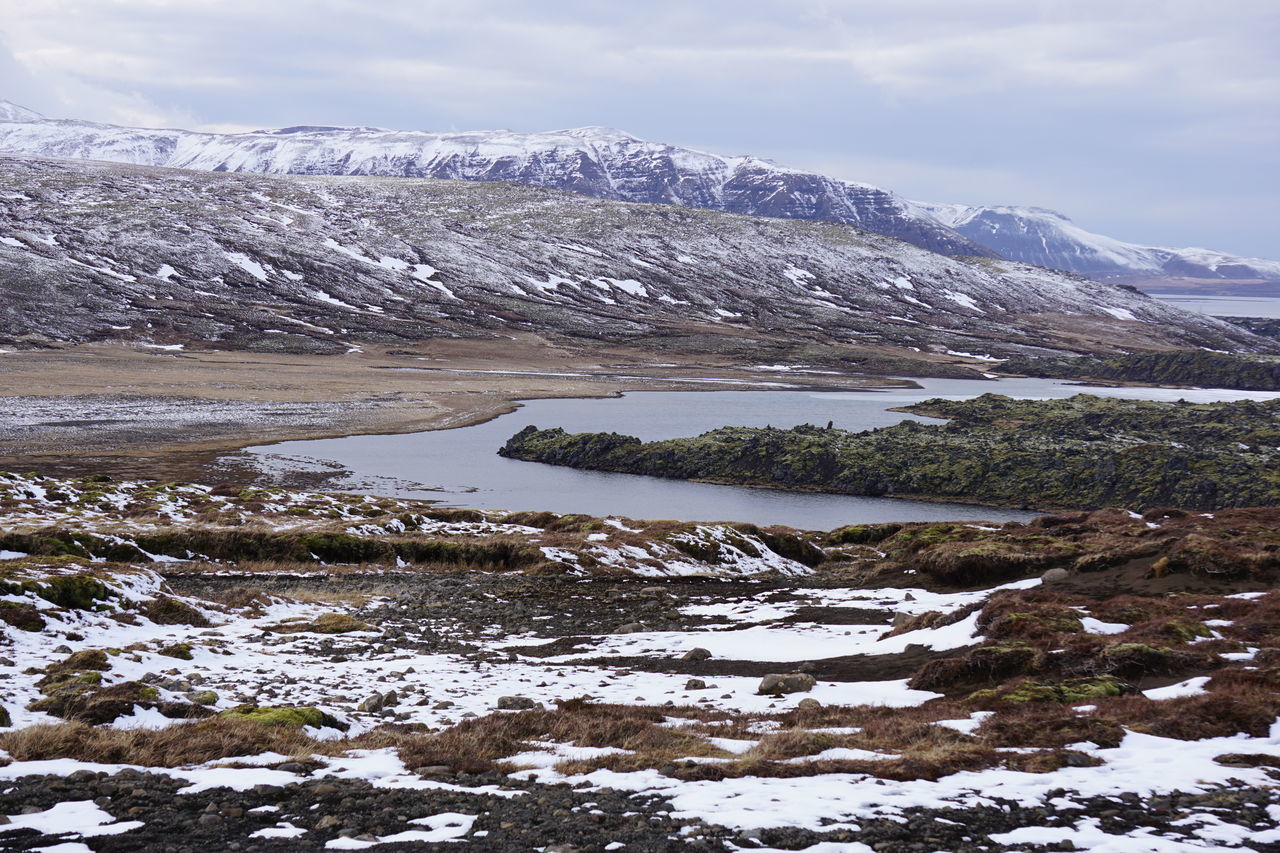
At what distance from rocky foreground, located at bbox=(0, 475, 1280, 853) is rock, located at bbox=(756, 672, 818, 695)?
0.14ft

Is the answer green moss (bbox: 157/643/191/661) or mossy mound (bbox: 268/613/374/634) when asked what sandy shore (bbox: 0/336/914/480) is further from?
green moss (bbox: 157/643/191/661)

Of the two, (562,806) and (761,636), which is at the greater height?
(562,806)

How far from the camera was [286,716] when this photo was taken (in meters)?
12.8

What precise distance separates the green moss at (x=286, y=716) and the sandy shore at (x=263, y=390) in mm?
46606

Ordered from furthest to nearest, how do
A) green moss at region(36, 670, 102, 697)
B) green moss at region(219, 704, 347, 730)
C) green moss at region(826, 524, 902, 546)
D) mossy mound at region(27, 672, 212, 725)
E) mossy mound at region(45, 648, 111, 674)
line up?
green moss at region(826, 524, 902, 546) < mossy mound at region(45, 648, 111, 674) < green moss at region(36, 670, 102, 697) < green moss at region(219, 704, 347, 730) < mossy mound at region(27, 672, 212, 725)

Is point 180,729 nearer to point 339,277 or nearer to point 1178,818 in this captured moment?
point 1178,818

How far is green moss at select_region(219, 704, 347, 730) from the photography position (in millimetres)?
12609

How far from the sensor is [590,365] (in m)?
146

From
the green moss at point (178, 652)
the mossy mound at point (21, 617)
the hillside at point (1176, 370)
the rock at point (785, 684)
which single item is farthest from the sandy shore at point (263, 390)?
the rock at point (785, 684)

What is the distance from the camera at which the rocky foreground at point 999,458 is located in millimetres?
61719

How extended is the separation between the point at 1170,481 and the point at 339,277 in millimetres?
172178

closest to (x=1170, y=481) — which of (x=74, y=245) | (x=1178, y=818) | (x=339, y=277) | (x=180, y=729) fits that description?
(x=1178, y=818)

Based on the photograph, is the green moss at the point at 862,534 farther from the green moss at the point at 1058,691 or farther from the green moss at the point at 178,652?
the green moss at the point at 178,652

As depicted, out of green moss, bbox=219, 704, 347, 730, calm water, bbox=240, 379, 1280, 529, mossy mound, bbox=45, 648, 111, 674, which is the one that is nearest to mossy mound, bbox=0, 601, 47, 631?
mossy mound, bbox=45, 648, 111, 674
